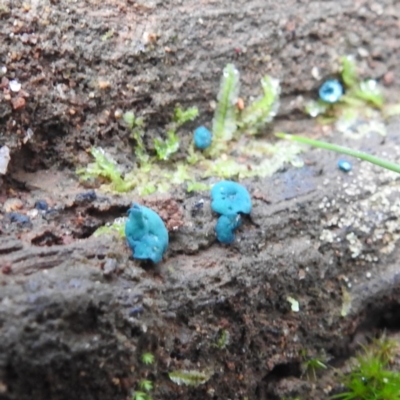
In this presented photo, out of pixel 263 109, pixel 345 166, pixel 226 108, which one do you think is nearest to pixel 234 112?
pixel 226 108

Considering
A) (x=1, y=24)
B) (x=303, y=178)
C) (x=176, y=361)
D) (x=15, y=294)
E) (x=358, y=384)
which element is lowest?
(x=358, y=384)

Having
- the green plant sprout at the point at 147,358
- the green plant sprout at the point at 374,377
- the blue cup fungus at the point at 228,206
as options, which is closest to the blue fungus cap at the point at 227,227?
the blue cup fungus at the point at 228,206

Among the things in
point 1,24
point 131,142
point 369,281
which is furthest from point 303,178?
point 1,24

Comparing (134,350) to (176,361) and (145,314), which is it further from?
(176,361)

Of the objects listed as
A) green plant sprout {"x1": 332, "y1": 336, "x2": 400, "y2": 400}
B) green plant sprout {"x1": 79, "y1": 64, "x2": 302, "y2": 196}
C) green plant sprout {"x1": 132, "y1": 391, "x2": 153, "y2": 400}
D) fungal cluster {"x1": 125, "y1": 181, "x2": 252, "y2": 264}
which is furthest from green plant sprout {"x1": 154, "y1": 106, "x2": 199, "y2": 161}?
green plant sprout {"x1": 332, "y1": 336, "x2": 400, "y2": 400}

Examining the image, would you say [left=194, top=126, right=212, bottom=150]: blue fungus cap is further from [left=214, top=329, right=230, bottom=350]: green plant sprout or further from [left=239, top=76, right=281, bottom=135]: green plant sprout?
[left=214, top=329, right=230, bottom=350]: green plant sprout

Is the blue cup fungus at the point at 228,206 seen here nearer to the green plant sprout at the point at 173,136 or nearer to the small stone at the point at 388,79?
the green plant sprout at the point at 173,136

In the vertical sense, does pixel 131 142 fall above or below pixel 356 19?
below
